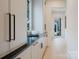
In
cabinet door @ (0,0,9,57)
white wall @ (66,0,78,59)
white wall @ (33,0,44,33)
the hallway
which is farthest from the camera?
white wall @ (33,0,44,33)

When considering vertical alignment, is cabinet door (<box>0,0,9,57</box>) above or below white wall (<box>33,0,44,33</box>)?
below

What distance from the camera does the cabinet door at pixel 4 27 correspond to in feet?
6.60

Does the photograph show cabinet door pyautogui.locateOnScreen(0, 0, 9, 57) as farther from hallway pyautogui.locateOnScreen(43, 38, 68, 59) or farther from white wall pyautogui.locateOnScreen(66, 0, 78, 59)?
hallway pyautogui.locateOnScreen(43, 38, 68, 59)

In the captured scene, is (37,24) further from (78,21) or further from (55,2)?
(55,2)

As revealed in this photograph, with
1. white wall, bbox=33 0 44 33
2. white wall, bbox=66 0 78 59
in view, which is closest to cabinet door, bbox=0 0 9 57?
white wall, bbox=66 0 78 59

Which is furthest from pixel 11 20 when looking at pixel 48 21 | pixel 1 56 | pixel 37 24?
pixel 48 21

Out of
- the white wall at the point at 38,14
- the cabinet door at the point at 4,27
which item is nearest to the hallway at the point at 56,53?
the white wall at the point at 38,14

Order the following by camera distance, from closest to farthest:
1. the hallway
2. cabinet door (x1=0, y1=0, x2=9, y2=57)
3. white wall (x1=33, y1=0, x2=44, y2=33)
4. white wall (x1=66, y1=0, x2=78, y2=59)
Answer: cabinet door (x1=0, y1=0, x2=9, y2=57) → white wall (x1=66, y1=0, x2=78, y2=59) → the hallway → white wall (x1=33, y1=0, x2=44, y2=33)

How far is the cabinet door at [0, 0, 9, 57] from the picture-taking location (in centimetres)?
201

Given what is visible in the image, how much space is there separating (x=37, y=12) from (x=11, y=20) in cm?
508

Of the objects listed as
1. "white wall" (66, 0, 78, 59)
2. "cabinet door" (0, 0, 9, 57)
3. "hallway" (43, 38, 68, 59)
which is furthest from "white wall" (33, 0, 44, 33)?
"cabinet door" (0, 0, 9, 57)

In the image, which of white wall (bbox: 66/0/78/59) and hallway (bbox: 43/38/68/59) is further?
hallway (bbox: 43/38/68/59)

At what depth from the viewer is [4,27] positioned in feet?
6.93

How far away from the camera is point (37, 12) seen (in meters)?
7.36
